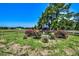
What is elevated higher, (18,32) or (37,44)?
(18,32)

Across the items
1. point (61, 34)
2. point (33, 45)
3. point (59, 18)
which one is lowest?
point (33, 45)

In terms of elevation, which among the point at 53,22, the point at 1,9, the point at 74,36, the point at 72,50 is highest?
the point at 1,9

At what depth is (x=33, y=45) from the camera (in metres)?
2.03

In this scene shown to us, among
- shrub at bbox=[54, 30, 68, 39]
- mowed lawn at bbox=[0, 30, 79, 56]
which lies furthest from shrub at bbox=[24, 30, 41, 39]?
shrub at bbox=[54, 30, 68, 39]

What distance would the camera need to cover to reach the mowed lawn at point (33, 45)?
2004 mm

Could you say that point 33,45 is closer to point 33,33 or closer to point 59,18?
point 33,33

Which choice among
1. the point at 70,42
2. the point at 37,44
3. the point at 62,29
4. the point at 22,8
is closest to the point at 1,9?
the point at 22,8

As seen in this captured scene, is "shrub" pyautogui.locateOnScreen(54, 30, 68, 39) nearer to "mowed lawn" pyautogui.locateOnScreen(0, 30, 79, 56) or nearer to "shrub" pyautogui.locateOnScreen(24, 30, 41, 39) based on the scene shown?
"mowed lawn" pyautogui.locateOnScreen(0, 30, 79, 56)

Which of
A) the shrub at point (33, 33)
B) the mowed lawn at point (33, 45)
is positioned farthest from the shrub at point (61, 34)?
the shrub at point (33, 33)

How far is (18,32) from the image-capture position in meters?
2.06

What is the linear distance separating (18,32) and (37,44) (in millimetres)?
239

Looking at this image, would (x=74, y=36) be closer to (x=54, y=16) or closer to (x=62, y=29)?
(x=62, y=29)

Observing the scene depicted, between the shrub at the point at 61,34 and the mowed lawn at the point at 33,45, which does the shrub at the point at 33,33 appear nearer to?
the mowed lawn at the point at 33,45

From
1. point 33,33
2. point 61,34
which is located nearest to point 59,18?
point 61,34
